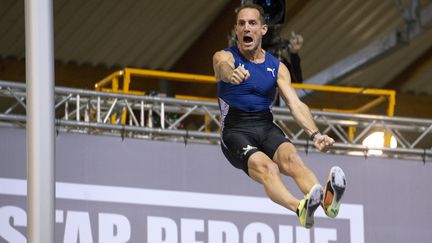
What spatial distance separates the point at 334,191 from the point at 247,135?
40.2 inches

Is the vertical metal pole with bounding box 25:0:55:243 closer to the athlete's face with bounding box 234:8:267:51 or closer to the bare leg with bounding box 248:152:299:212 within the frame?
the athlete's face with bounding box 234:8:267:51

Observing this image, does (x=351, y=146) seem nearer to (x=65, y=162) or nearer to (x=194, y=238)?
(x=194, y=238)

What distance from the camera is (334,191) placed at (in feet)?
33.9

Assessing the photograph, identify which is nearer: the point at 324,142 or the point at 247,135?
the point at 324,142

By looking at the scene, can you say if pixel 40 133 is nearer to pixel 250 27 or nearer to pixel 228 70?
pixel 228 70

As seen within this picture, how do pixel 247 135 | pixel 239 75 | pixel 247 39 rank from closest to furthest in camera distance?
pixel 239 75
pixel 247 39
pixel 247 135

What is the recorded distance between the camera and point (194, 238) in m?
14.1

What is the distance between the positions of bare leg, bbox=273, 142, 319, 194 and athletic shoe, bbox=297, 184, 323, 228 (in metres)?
0.14

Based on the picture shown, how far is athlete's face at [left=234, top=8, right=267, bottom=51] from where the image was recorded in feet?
35.0

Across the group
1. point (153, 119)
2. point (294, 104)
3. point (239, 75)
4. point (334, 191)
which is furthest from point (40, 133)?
point (153, 119)

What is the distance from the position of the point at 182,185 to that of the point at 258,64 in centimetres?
349

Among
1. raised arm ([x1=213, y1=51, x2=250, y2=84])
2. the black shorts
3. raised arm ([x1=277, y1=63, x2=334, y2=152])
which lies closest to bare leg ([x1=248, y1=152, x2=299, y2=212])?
the black shorts

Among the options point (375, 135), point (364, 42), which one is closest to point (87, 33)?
point (364, 42)

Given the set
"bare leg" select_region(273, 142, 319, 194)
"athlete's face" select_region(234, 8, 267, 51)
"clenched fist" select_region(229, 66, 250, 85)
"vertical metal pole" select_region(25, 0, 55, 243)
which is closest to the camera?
"clenched fist" select_region(229, 66, 250, 85)
